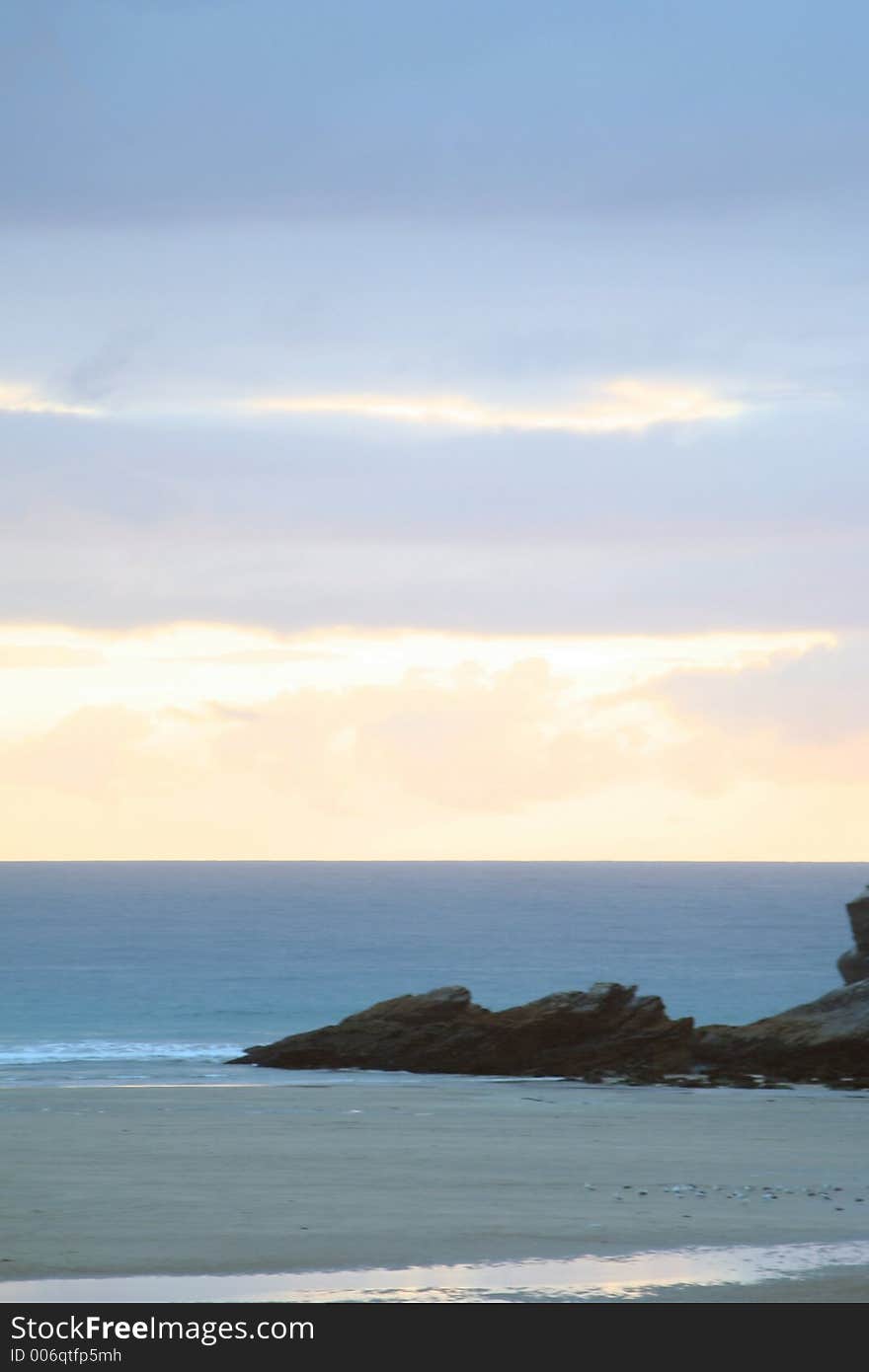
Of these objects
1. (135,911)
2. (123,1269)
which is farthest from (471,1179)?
(135,911)

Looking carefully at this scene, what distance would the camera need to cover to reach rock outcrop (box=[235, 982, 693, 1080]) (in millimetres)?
47688

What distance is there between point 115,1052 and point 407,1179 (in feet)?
121

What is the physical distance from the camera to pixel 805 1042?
4566 centimetres

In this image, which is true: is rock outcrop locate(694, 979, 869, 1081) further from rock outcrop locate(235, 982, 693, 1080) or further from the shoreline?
the shoreline

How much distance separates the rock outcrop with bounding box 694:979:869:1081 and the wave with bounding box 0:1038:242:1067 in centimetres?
1784

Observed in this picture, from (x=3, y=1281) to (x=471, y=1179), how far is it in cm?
961

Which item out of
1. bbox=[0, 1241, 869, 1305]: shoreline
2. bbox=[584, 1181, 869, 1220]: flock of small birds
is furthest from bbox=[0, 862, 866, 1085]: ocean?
bbox=[0, 1241, 869, 1305]: shoreline

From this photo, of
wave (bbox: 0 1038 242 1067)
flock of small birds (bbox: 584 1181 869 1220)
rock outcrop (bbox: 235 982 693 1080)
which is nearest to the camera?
flock of small birds (bbox: 584 1181 869 1220)

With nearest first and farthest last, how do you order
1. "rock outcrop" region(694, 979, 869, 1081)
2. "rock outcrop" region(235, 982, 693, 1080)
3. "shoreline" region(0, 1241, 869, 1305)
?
1. "shoreline" region(0, 1241, 869, 1305)
2. "rock outcrop" region(694, 979, 869, 1081)
3. "rock outcrop" region(235, 982, 693, 1080)

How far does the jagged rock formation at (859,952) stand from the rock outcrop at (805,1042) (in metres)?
5.44

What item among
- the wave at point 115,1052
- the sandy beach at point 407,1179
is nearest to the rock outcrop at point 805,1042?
the sandy beach at point 407,1179

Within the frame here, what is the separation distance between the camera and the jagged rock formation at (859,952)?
178 ft

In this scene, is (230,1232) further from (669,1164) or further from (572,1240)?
(669,1164)
